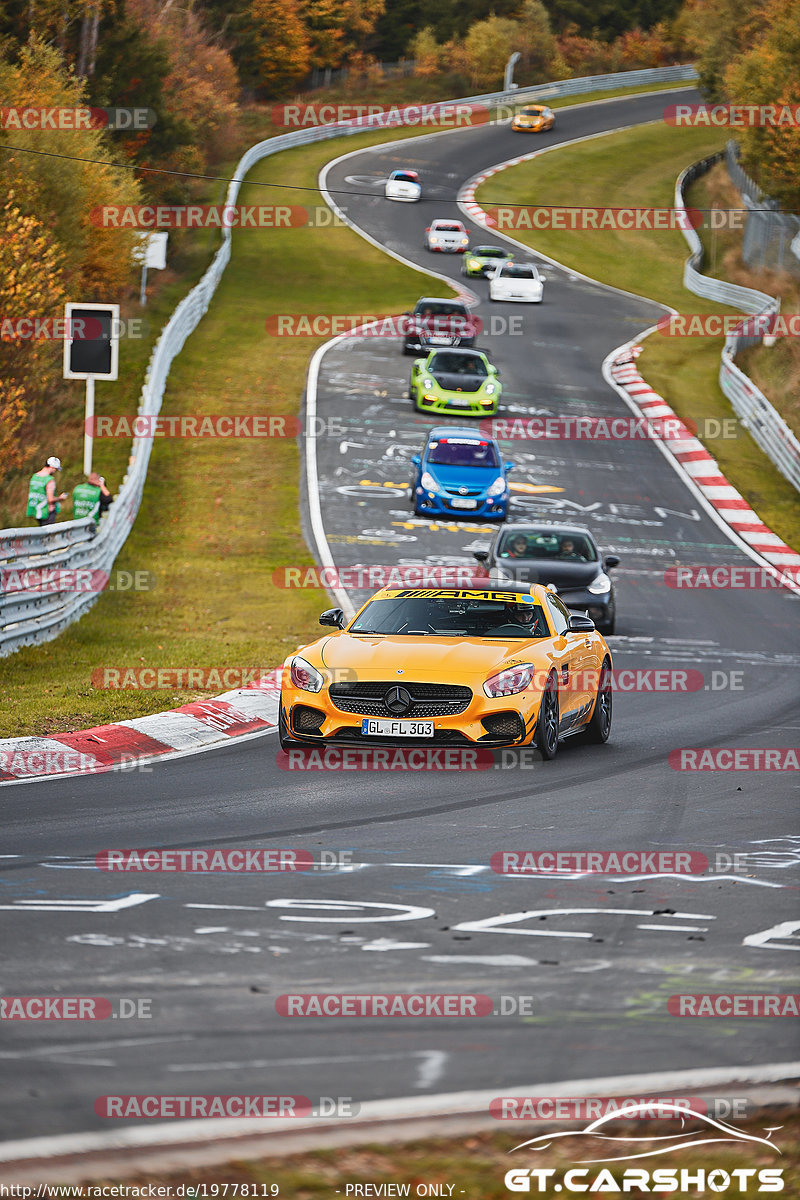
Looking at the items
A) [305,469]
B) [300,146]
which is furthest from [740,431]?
[300,146]

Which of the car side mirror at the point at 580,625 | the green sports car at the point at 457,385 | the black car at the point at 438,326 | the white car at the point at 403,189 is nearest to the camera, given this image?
the car side mirror at the point at 580,625

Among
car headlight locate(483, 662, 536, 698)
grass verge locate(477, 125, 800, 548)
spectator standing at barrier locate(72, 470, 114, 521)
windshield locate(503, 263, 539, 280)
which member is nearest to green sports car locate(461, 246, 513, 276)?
windshield locate(503, 263, 539, 280)

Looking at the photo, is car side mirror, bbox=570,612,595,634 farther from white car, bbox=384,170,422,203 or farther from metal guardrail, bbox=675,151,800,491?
white car, bbox=384,170,422,203

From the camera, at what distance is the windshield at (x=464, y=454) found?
95.8ft

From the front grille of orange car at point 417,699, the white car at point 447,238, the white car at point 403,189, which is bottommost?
the front grille of orange car at point 417,699

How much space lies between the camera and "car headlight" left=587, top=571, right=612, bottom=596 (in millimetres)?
21047

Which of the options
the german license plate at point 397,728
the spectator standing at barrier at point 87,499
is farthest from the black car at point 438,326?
the german license plate at point 397,728

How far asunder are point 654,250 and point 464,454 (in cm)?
3864

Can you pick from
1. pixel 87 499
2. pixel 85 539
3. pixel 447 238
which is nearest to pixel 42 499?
pixel 85 539

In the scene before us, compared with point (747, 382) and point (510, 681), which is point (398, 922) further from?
point (747, 382)

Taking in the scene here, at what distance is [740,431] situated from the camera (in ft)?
128

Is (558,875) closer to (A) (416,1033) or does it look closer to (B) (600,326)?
(A) (416,1033)

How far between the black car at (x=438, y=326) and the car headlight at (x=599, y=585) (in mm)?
21936

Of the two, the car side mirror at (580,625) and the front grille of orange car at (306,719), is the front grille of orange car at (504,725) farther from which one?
the car side mirror at (580,625)
